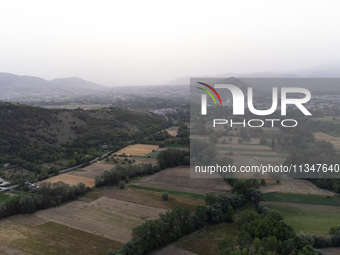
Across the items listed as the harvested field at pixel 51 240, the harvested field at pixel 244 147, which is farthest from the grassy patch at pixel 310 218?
the harvested field at pixel 51 240

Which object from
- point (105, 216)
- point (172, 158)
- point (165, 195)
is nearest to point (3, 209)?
point (105, 216)

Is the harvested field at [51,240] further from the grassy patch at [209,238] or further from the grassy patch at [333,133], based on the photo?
the grassy patch at [333,133]

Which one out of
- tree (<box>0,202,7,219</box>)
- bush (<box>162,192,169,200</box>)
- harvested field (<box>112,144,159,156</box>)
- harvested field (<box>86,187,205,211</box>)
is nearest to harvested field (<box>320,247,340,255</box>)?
harvested field (<box>86,187,205,211</box>)

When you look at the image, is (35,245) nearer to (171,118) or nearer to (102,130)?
(102,130)

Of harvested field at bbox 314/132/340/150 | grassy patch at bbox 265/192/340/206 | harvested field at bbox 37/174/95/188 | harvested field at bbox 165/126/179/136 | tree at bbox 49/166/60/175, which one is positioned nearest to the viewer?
grassy patch at bbox 265/192/340/206

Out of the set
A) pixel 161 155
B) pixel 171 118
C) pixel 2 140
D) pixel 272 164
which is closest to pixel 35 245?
pixel 161 155

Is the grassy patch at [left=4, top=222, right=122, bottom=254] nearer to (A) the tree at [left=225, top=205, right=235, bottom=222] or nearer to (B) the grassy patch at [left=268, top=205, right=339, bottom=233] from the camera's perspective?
(A) the tree at [left=225, top=205, right=235, bottom=222]

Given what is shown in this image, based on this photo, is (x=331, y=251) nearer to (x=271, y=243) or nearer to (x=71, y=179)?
(x=271, y=243)
